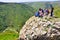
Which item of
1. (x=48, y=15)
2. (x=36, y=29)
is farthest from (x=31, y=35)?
(x=48, y=15)

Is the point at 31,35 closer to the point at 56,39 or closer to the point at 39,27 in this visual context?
the point at 39,27

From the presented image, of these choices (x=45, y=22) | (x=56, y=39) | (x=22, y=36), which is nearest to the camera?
(x=56, y=39)

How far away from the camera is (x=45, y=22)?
29797 mm

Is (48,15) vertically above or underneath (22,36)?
above

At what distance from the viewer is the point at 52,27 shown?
28.5 m

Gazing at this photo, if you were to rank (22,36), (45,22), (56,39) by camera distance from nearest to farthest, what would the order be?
(56,39), (45,22), (22,36)

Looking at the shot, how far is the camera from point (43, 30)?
28750 millimetres

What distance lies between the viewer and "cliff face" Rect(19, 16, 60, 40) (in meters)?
28.0

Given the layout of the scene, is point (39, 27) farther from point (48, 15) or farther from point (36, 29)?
point (48, 15)

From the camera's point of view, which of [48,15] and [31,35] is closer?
[31,35]

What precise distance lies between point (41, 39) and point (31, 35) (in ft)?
6.93

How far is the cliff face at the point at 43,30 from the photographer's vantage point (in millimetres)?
27969

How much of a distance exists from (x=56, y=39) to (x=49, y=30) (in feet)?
5.51

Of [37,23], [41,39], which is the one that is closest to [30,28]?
[37,23]
